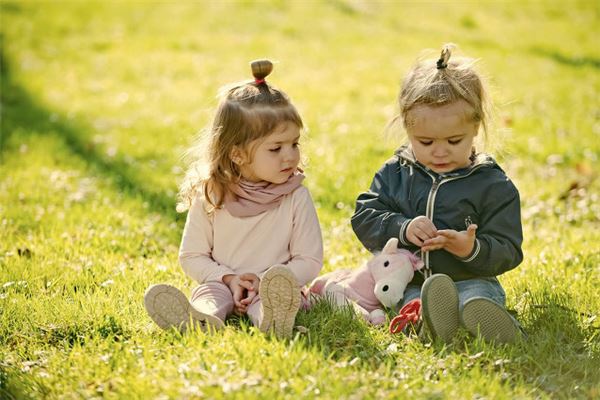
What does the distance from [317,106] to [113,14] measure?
7.37 meters

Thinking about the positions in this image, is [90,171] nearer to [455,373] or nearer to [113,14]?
[455,373]

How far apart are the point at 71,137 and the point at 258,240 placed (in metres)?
4.65

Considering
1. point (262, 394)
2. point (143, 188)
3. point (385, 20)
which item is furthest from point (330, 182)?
point (385, 20)

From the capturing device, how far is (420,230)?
3.71 metres

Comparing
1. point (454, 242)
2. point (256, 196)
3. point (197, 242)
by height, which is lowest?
point (197, 242)

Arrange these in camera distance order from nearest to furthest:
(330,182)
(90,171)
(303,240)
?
1. (303,240)
2. (330,182)
3. (90,171)

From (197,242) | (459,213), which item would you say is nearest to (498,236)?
(459,213)

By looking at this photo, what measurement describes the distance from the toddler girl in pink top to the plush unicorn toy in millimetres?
190

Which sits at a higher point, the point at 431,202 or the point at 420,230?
the point at 431,202

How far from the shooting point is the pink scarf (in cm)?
389

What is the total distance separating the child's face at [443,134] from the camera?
371 centimetres

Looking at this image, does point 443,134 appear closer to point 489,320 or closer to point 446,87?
point 446,87

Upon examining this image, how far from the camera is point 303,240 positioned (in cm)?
392

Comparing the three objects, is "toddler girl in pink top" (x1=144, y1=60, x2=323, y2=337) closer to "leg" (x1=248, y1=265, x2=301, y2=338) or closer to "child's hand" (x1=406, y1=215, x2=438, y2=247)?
"leg" (x1=248, y1=265, x2=301, y2=338)
